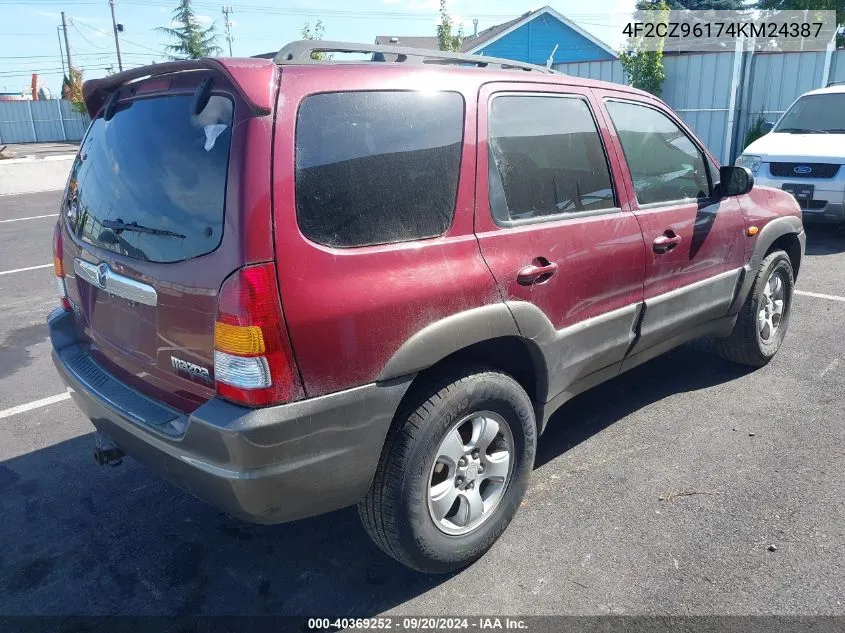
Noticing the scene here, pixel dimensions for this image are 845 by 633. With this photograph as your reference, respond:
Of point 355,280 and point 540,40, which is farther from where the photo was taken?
point 540,40

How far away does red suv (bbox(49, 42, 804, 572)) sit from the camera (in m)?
2.14

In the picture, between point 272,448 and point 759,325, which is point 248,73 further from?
point 759,325

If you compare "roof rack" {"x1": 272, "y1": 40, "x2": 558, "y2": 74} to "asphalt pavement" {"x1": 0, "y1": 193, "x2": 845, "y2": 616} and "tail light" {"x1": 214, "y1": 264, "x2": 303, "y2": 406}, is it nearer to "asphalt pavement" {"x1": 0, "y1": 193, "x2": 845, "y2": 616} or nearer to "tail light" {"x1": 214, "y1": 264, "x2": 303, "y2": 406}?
"tail light" {"x1": 214, "y1": 264, "x2": 303, "y2": 406}

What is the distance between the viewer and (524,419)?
2.85 meters

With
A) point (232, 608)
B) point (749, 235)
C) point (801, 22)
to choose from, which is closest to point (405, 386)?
point (232, 608)

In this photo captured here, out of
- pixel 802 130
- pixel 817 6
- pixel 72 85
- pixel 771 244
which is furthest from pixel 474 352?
pixel 72 85

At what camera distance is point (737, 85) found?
1467 centimetres

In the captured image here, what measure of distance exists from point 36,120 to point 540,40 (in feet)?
102

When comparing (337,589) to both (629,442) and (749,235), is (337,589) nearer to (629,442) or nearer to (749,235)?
(629,442)

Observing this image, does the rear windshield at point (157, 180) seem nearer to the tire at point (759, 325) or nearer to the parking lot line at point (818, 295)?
the tire at point (759, 325)

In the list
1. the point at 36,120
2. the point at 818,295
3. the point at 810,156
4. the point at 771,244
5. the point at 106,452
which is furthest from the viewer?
the point at 36,120

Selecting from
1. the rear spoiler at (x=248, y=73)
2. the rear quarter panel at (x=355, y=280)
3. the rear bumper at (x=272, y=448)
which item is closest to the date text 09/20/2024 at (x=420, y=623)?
the rear bumper at (x=272, y=448)

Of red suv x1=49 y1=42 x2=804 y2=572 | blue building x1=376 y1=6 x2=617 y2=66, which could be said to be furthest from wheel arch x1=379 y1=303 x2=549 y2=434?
blue building x1=376 y1=6 x2=617 y2=66

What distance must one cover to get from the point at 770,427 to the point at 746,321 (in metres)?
0.83
